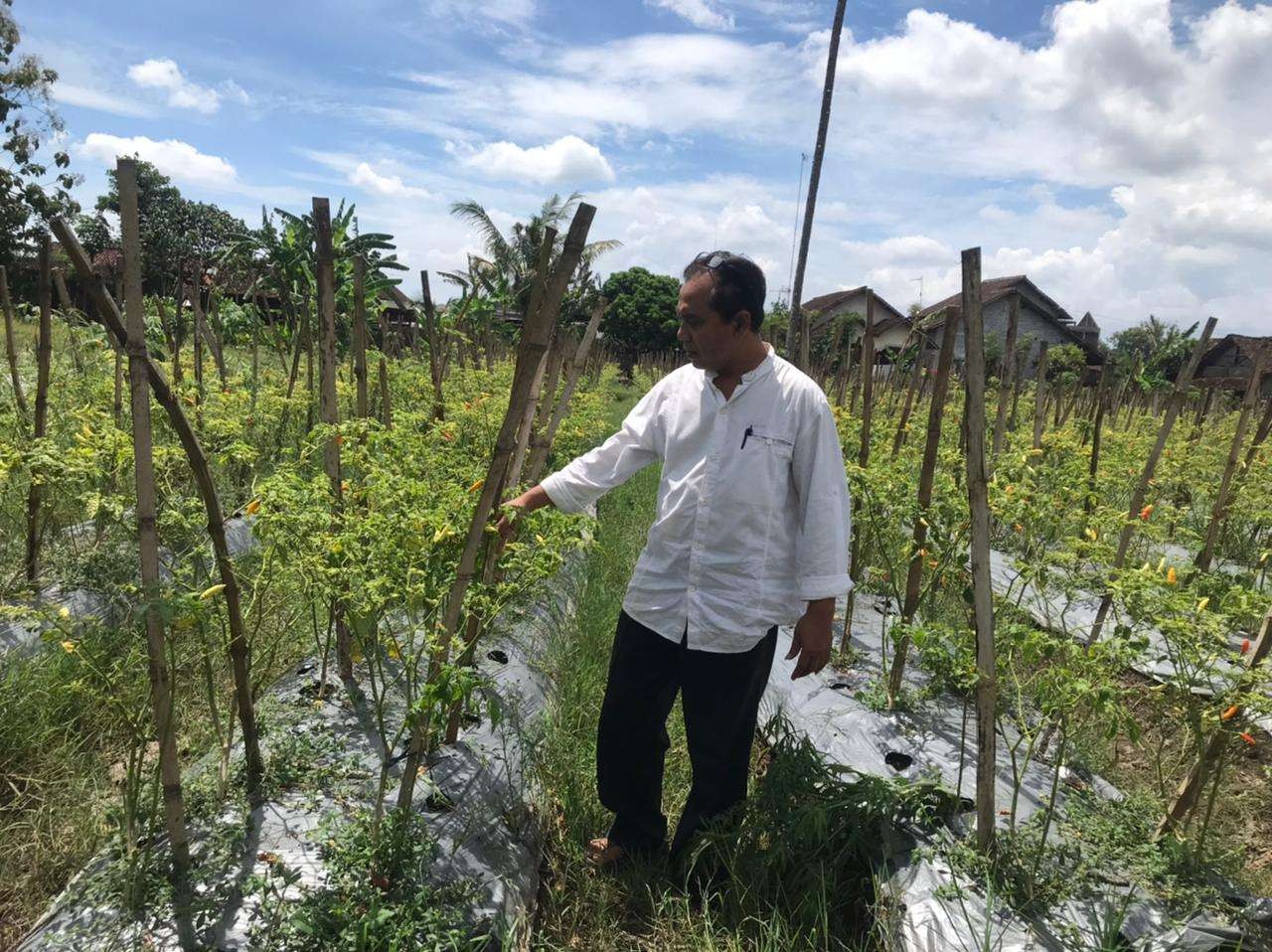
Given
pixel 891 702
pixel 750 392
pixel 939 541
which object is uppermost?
pixel 750 392

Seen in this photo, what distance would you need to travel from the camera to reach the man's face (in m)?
2.05

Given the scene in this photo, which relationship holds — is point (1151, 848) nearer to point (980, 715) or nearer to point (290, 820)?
point (980, 715)

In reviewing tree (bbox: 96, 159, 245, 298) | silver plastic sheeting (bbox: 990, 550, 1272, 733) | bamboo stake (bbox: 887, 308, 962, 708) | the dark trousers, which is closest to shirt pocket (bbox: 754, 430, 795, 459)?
the dark trousers

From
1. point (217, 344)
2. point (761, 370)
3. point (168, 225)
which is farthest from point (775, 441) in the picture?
point (168, 225)

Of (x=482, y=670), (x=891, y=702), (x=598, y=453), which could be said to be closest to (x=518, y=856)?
(x=482, y=670)

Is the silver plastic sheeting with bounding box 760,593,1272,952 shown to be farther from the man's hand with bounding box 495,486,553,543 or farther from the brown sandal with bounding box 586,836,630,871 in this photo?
the man's hand with bounding box 495,486,553,543

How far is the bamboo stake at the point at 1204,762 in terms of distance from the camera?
2115 millimetres

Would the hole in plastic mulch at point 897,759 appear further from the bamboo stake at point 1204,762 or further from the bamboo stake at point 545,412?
the bamboo stake at point 545,412

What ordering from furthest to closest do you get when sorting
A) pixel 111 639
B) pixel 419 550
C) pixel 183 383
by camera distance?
1. pixel 183 383
2. pixel 111 639
3. pixel 419 550

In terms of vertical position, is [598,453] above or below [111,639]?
above

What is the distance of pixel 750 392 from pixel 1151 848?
5.58 feet

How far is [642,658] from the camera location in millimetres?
2305

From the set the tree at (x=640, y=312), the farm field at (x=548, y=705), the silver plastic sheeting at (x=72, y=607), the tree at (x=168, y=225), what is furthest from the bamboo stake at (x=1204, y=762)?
the tree at (x=640, y=312)

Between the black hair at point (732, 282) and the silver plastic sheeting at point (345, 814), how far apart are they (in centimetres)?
127
